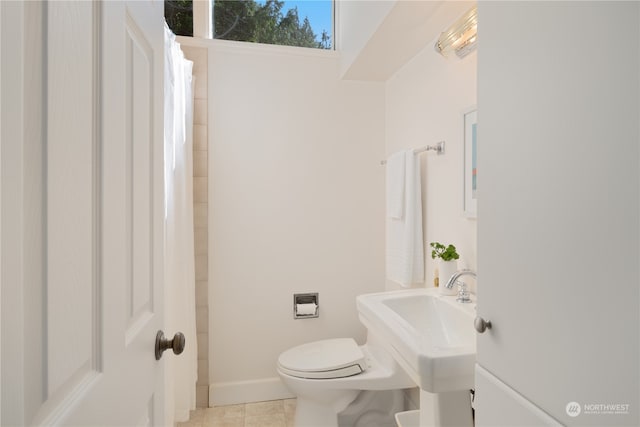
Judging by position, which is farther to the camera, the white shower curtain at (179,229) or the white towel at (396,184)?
the white towel at (396,184)

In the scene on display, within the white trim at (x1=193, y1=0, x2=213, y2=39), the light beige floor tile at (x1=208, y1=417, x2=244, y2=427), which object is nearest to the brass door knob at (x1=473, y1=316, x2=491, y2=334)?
the light beige floor tile at (x1=208, y1=417, x2=244, y2=427)

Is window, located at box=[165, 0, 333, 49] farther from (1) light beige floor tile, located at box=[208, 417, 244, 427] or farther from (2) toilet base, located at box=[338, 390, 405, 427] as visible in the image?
(1) light beige floor tile, located at box=[208, 417, 244, 427]

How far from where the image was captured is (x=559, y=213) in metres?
0.63

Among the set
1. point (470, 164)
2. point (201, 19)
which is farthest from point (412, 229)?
point (201, 19)

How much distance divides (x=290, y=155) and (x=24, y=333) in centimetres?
199

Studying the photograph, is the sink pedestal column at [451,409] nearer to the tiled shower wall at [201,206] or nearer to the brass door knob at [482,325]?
the brass door knob at [482,325]

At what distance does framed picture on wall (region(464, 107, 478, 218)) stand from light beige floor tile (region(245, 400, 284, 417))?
1594 mm

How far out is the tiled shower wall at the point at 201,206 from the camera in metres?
2.16

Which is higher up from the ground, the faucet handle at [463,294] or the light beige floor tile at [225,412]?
the faucet handle at [463,294]

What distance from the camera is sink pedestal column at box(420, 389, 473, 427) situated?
1205 mm

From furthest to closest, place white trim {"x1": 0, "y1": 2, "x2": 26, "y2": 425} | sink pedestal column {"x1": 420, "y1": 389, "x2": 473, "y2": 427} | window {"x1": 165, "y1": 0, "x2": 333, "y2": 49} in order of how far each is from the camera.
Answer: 1. window {"x1": 165, "y1": 0, "x2": 333, "y2": 49}
2. sink pedestal column {"x1": 420, "y1": 389, "x2": 473, "y2": 427}
3. white trim {"x1": 0, "y1": 2, "x2": 26, "y2": 425}

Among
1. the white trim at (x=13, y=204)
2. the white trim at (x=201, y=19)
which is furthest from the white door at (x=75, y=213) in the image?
the white trim at (x=201, y=19)

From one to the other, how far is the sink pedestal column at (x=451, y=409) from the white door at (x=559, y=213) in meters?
0.40

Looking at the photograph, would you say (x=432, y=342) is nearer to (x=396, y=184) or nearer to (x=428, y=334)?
(x=428, y=334)
